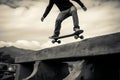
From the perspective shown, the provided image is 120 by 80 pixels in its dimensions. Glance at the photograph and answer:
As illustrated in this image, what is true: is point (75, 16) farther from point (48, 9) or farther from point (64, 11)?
point (48, 9)

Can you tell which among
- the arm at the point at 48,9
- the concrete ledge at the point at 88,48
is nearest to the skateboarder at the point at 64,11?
the arm at the point at 48,9

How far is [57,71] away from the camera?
6766mm

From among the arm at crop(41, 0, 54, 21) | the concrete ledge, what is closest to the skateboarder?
the arm at crop(41, 0, 54, 21)

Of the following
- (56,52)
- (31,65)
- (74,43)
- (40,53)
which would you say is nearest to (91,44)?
(74,43)

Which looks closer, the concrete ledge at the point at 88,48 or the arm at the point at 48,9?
the concrete ledge at the point at 88,48

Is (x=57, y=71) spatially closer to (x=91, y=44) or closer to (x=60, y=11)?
(x=60, y=11)

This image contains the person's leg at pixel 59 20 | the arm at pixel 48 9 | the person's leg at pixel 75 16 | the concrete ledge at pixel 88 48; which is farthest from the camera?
the arm at pixel 48 9

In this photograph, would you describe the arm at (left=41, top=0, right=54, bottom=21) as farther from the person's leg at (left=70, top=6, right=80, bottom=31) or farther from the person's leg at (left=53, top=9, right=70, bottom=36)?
the person's leg at (left=70, top=6, right=80, bottom=31)

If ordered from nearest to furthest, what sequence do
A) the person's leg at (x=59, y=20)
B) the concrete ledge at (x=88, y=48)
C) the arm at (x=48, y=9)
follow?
the concrete ledge at (x=88, y=48), the person's leg at (x=59, y=20), the arm at (x=48, y=9)

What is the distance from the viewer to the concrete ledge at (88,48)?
383 centimetres

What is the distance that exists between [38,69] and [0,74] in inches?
178

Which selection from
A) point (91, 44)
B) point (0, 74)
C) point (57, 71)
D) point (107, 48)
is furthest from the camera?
point (0, 74)

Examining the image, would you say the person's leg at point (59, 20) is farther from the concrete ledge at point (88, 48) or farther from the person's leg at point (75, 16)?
the concrete ledge at point (88, 48)

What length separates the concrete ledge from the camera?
3.83 m
